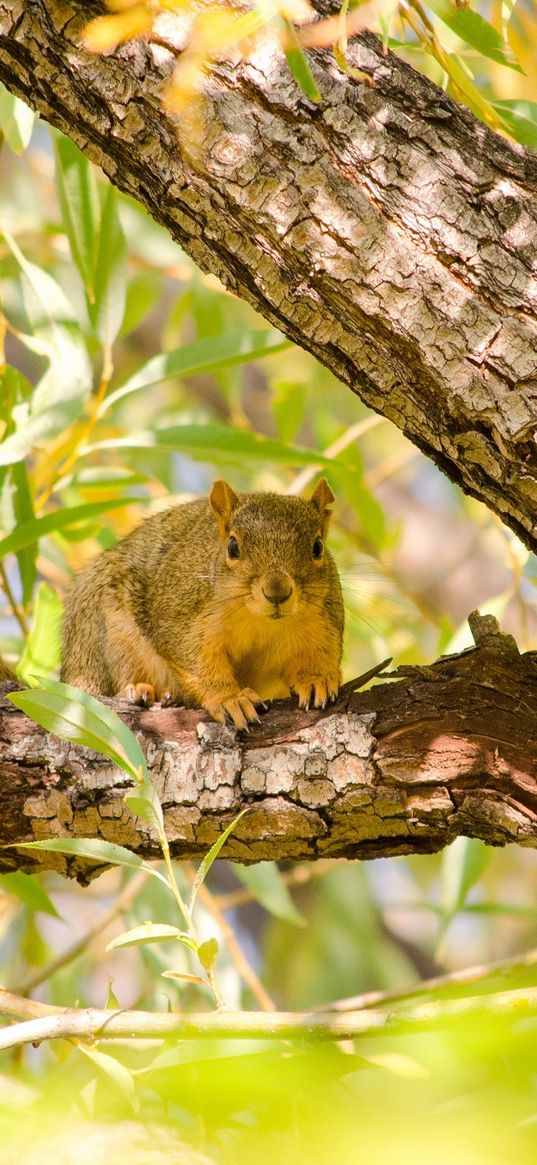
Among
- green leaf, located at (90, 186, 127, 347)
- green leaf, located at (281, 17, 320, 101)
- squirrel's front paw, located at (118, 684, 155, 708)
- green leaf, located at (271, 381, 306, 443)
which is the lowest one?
green leaf, located at (281, 17, 320, 101)

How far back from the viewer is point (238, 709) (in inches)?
103

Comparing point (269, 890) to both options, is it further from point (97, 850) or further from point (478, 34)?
point (478, 34)

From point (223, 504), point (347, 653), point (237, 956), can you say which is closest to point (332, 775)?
point (223, 504)

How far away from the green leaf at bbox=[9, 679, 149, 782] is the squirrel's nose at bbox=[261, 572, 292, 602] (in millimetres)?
1108

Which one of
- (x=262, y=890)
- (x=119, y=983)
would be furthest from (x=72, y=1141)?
(x=119, y=983)

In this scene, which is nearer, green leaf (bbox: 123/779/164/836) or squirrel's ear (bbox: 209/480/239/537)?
green leaf (bbox: 123/779/164/836)

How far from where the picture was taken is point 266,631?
3.32 meters

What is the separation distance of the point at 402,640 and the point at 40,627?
1.87 meters

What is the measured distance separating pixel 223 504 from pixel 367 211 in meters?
1.65

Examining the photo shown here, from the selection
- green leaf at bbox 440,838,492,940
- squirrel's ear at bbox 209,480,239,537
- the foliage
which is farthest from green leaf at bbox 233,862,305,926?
squirrel's ear at bbox 209,480,239,537

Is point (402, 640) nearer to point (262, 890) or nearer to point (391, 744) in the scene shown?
point (262, 890)

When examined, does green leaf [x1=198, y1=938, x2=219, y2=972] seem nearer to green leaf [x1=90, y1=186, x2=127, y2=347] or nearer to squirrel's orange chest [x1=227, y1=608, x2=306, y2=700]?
squirrel's orange chest [x1=227, y1=608, x2=306, y2=700]

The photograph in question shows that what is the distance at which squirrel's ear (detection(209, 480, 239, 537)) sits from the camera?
3.48 m

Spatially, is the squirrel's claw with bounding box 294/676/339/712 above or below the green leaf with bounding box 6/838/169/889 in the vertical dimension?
above
